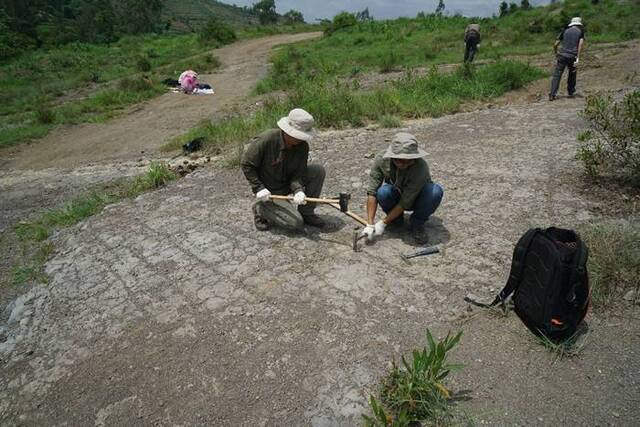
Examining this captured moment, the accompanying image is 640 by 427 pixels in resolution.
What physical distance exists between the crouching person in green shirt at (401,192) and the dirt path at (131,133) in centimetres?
532

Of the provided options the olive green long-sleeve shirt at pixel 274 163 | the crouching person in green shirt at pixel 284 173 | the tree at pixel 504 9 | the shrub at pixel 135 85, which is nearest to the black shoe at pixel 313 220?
the crouching person in green shirt at pixel 284 173

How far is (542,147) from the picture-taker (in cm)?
555

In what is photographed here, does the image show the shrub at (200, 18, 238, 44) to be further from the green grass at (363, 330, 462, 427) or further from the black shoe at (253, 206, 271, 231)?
the green grass at (363, 330, 462, 427)

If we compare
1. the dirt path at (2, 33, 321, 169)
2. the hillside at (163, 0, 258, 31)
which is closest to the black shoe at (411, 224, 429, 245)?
the dirt path at (2, 33, 321, 169)

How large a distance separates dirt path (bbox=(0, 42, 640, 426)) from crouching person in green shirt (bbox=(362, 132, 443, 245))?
22cm

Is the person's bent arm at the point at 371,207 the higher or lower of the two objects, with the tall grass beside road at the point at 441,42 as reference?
lower

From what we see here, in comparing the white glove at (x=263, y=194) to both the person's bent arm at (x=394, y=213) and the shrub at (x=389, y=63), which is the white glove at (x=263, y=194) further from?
the shrub at (x=389, y=63)

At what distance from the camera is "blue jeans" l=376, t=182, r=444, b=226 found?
351 cm

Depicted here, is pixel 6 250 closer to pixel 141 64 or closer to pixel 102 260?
pixel 102 260

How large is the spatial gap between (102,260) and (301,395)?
2482 mm

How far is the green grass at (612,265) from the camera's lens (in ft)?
9.47

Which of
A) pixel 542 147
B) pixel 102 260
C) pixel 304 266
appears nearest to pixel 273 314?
pixel 304 266

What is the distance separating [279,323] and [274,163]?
153 cm

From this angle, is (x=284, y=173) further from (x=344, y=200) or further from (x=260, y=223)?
(x=344, y=200)
